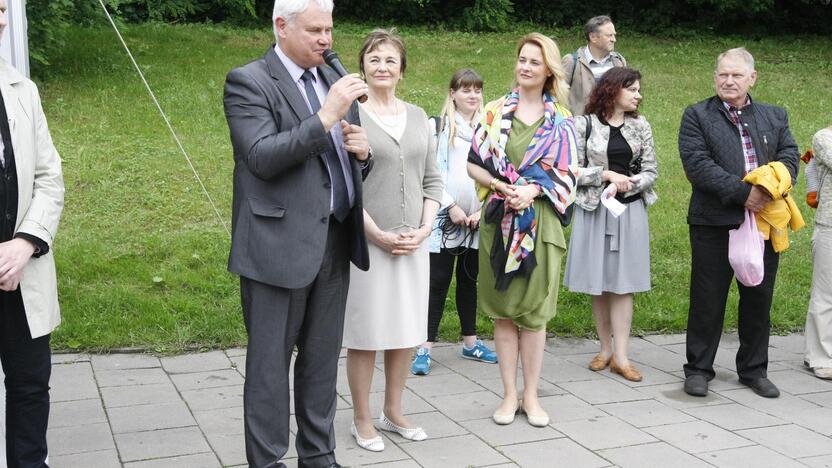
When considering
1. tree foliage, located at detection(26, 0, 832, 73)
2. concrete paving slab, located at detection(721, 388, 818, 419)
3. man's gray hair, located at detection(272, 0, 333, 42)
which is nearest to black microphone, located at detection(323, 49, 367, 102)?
man's gray hair, located at detection(272, 0, 333, 42)

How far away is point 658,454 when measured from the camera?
15.6 ft

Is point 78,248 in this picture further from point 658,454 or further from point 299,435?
point 658,454

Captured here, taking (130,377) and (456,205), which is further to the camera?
(456,205)

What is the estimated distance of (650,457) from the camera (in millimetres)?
4719

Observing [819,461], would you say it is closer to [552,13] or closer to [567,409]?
[567,409]

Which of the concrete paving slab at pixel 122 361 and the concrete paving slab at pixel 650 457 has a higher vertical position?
the concrete paving slab at pixel 122 361

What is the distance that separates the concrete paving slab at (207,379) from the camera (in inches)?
220

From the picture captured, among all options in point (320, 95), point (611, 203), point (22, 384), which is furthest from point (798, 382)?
point (22, 384)

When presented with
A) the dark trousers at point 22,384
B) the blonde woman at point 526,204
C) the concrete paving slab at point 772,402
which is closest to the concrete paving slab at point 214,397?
the dark trousers at point 22,384

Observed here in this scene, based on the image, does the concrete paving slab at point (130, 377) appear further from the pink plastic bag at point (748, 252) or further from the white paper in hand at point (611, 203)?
the pink plastic bag at point (748, 252)

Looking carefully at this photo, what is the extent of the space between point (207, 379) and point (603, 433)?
91.2 inches

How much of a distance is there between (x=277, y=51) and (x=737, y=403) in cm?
342

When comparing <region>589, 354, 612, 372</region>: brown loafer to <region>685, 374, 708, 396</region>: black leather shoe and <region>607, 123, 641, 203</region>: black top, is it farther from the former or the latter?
<region>607, 123, 641, 203</region>: black top

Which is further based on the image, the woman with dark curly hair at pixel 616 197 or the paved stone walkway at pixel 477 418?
the woman with dark curly hair at pixel 616 197
